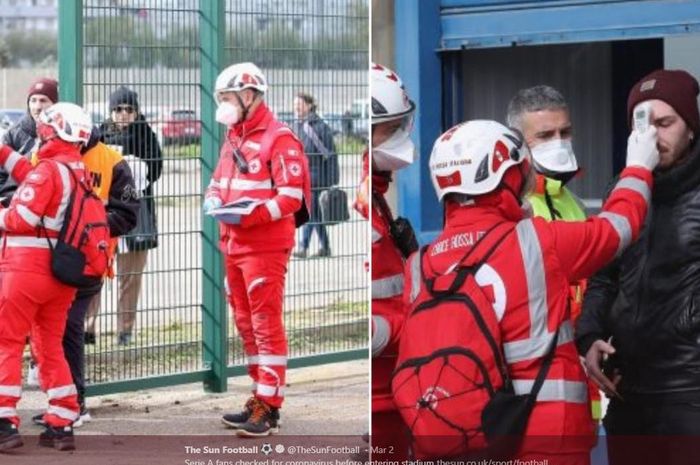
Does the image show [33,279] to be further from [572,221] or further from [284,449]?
[572,221]

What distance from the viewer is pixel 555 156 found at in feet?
12.9

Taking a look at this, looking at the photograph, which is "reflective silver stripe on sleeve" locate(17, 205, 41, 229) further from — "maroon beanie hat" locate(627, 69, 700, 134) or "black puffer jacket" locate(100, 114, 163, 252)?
"maroon beanie hat" locate(627, 69, 700, 134)

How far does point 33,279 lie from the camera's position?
6.48 meters

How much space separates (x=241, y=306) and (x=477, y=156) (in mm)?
3413

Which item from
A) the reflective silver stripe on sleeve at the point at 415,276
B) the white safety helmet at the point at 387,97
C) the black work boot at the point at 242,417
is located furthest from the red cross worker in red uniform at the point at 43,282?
the reflective silver stripe on sleeve at the point at 415,276

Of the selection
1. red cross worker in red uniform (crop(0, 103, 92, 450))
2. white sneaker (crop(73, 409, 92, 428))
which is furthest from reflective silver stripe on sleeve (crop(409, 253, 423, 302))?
white sneaker (crop(73, 409, 92, 428))

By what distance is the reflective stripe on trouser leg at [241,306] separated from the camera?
22.6 feet

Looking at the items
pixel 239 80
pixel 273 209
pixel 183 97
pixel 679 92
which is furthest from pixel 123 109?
pixel 679 92

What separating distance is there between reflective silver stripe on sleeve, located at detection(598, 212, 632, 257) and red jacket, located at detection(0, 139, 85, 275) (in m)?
3.25

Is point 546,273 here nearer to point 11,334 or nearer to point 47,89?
point 11,334

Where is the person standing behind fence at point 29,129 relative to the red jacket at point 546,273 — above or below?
above

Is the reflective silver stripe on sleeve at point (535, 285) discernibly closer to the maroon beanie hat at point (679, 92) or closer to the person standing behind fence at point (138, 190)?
the maroon beanie hat at point (679, 92)

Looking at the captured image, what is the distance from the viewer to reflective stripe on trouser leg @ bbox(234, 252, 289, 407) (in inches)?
266

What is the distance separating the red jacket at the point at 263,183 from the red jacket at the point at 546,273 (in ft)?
9.67
